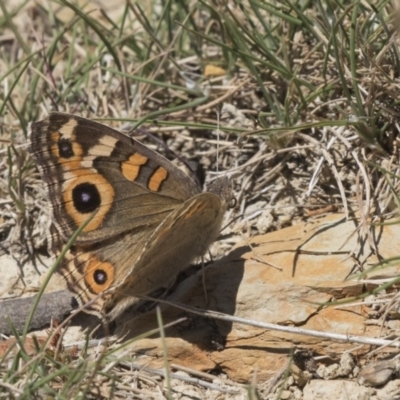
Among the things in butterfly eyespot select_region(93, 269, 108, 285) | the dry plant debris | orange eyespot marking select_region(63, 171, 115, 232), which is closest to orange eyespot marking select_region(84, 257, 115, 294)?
butterfly eyespot select_region(93, 269, 108, 285)

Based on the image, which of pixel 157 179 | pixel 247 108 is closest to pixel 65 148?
pixel 157 179

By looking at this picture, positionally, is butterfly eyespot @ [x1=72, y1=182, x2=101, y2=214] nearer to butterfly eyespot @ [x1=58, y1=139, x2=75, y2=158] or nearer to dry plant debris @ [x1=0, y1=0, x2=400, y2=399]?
butterfly eyespot @ [x1=58, y1=139, x2=75, y2=158]

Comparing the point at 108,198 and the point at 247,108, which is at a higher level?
the point at 247,108

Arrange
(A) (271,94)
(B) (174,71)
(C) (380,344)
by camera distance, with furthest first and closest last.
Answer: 1. (B) (174,71)
2. (A) (271,94)
3. (C) (380,344)

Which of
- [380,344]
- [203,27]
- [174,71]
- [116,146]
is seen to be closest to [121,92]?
[174,71]

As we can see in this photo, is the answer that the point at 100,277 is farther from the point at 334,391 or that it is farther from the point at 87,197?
the point at 334,391

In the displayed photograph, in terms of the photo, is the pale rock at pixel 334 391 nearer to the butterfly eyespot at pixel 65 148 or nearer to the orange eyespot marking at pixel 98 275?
the orange eyespot marking at pixel 98 275

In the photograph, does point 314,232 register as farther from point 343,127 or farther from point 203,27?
point 203,27
